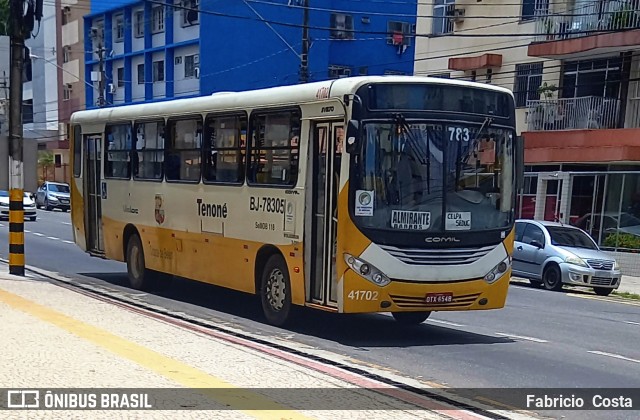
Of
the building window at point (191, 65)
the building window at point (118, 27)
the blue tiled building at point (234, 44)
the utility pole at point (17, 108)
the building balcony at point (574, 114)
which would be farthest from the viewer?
the building window at point (118, 27)

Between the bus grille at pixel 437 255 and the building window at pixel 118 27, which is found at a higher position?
the building window at pixel 118 27

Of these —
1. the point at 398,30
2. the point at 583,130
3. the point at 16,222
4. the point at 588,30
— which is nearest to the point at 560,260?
the point at 583,130

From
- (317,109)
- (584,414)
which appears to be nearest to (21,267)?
(317,109)

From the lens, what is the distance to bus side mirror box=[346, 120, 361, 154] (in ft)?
29.4

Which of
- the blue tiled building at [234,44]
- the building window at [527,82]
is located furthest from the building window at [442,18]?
the blue tiled building at [234,44]

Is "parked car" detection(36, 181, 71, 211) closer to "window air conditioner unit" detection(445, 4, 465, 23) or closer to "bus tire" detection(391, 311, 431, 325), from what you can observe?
"window air conditioner unit" detection(445, 4, 465, 23)

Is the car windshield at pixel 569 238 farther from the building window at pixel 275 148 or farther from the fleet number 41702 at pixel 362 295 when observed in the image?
the fleet number 41702 at pixel 362 295

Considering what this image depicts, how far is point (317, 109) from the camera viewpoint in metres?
9.72

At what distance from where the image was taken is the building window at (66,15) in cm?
6239

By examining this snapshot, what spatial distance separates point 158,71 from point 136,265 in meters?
36.6

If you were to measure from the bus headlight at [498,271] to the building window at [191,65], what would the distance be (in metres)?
37.0

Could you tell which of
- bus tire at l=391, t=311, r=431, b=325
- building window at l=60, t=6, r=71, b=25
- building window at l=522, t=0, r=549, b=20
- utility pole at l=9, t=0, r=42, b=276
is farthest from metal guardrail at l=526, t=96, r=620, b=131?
building window at l=60, t=6, r=71, b=25

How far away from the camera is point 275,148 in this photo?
1048 cm

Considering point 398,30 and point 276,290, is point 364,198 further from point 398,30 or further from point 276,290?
point 398,30
